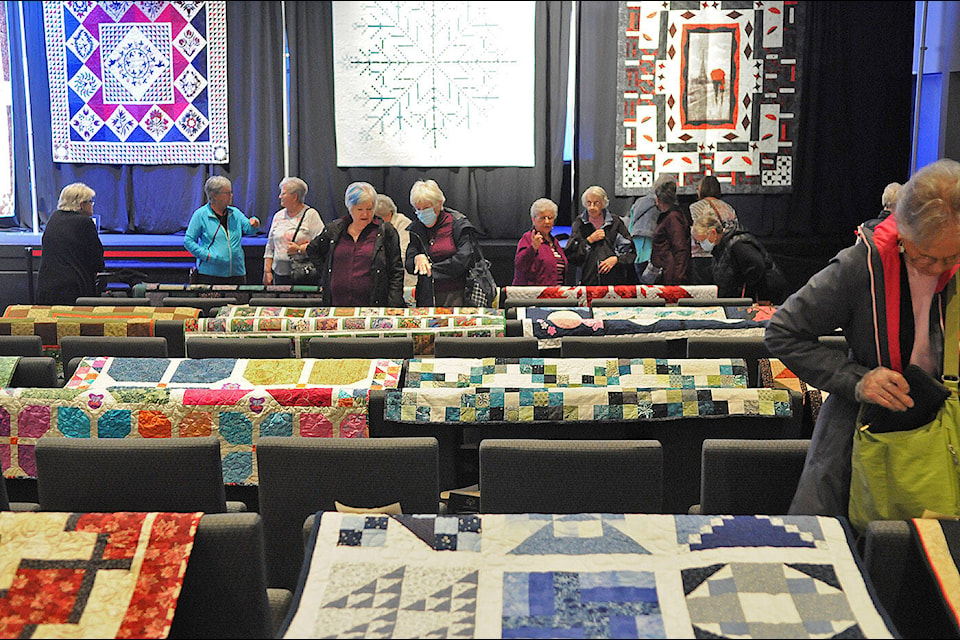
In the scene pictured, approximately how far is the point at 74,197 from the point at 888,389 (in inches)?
228

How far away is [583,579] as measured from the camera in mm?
1817

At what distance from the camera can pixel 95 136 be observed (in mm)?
10766

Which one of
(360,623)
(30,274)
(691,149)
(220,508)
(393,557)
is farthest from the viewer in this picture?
(691,149)

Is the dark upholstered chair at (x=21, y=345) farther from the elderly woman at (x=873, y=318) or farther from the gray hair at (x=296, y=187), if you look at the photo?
the elderly woman at (x=873, y=318)

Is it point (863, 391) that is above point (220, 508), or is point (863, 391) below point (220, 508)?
above

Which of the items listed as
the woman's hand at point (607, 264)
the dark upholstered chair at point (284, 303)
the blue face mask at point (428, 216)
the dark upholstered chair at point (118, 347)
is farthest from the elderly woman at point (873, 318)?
the woman's hand at point (607, 264)

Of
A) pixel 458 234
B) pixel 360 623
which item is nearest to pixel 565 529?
pixel 360 623

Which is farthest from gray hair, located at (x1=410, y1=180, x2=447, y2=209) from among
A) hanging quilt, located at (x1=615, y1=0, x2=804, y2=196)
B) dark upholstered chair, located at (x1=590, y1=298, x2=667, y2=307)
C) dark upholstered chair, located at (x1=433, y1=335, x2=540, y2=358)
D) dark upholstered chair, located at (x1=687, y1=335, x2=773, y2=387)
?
hanging quilt, located at (x1=615, y1=0, x2=804, y2=196)

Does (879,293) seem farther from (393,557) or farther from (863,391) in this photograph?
(393,557)

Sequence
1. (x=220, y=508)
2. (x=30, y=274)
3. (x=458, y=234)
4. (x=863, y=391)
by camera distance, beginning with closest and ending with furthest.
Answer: (x=863, y=391)
(x=220, y=508)
(x=458, y=234)
(x=30, y=274)

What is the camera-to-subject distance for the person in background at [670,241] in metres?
7.37

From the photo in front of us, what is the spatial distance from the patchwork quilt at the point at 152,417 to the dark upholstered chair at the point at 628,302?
112 inches

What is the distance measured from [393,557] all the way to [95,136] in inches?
390

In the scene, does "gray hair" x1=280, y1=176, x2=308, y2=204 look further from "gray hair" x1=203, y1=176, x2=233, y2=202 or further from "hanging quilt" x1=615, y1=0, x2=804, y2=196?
"hanging quilt" x1=615, y1=0, x2=804, y2=196
